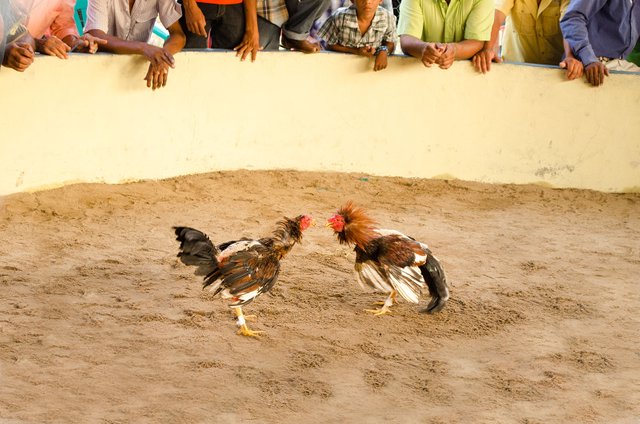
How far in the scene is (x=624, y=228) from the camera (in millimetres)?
7301

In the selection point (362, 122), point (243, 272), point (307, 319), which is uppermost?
point (243, 272)

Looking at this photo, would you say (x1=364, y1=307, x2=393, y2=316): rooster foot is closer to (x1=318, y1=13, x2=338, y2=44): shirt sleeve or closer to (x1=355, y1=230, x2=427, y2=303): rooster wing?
(x1=355, y1=230, x2=427, y2=303): rooster wing

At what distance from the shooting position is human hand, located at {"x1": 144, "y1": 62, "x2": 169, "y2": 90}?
23.3 ft

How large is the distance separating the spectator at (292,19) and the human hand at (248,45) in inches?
12.8

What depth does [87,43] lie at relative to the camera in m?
6.97

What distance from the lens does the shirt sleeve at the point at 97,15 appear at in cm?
717

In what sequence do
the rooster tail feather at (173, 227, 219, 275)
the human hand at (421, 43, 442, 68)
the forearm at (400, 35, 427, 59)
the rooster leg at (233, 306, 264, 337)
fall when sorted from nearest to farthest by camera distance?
the rooster tail feather at (173, 227, 219, 275), the rooster leg at (233, 306, 264, 337), the human hand at (421, 43, 442, 68), the forearm at (400, 35, 427, 59)

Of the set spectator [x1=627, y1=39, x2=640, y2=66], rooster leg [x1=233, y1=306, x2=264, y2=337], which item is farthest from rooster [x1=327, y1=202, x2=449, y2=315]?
spectator [x1=627, y1=39, x2=640, y2=66]

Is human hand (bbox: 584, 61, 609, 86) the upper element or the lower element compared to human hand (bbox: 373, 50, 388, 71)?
upper

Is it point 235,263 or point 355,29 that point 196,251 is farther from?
point 355,29

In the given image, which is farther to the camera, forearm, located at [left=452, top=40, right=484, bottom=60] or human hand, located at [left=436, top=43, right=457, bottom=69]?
forearm, located at [left=452, top=40, right=484, bottom=60]

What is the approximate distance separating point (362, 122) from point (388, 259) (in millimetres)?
3093

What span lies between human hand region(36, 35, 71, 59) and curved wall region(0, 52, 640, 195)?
47cm

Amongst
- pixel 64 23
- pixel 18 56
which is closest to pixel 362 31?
pixel 64 23
